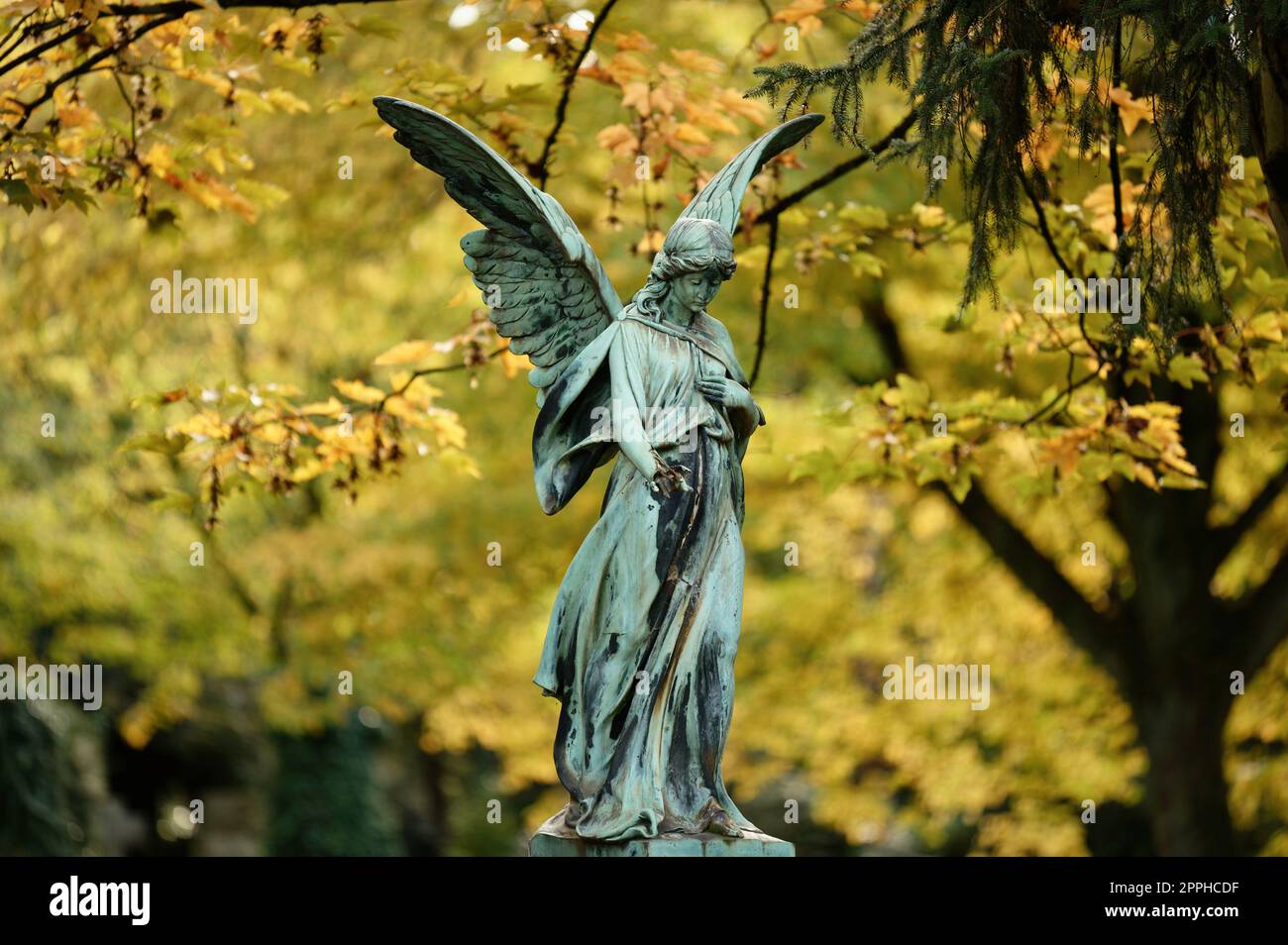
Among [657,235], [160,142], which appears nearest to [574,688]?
[657,235]

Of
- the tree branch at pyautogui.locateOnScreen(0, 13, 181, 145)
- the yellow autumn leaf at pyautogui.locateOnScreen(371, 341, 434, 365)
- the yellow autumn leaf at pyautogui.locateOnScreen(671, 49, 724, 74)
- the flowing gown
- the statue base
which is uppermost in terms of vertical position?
the yellow autumn leaf at pyautogui.locateOnScreen(671, 49, 724, 74)

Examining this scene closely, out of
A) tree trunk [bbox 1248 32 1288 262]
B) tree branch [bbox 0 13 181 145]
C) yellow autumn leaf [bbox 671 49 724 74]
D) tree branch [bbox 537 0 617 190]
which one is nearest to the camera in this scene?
tree trunk [bbox 1248 32 1288 262]

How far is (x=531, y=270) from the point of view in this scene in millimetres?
7344

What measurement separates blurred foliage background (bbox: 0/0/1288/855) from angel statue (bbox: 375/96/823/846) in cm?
→ 342

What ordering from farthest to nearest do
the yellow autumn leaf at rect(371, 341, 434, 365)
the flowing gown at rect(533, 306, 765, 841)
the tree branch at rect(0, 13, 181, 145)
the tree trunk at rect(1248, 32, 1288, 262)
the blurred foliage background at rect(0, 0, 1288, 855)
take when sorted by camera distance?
the blurred foliage background at rect(0, 0, 1288, 855)
the yellow autumn leaf at rect(371, 341, 434, 365)
the tree branch at rect(0, 13, 181, 145)
the tree trunk at rect(1248, 32, 1288, 262)
the flowing gown at rect(533, 306, 765, 841)

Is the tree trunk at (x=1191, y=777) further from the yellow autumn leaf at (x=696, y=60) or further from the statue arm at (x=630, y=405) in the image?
the statue arm at (x=630, y=405)

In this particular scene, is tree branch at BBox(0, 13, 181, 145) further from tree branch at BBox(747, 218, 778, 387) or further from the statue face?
the statue face

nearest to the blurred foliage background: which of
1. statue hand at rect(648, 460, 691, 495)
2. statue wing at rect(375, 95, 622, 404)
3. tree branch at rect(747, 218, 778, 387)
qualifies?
tree branch at rect(747, 218, 778, 387)

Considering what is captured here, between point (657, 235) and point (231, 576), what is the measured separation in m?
11.8

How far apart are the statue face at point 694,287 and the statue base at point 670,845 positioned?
208cm

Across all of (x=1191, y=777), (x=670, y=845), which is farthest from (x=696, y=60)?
(x=1191, y=777)

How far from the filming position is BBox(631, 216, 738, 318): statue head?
23.2 feet

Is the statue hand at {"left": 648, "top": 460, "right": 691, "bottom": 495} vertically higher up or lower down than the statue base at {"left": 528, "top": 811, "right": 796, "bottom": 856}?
higher up

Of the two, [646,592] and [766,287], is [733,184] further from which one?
[766,287]
